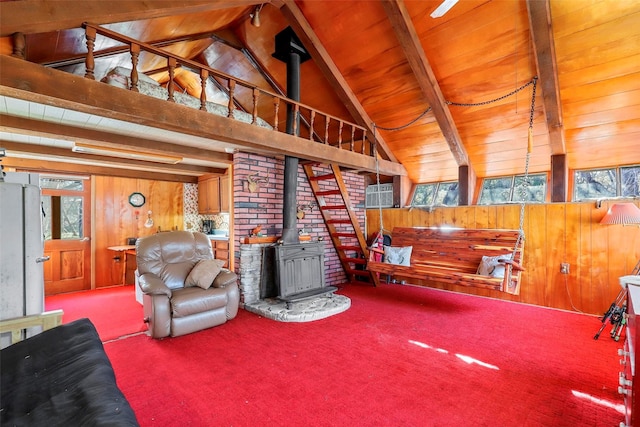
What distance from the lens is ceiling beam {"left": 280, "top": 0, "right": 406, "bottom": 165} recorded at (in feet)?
13.0

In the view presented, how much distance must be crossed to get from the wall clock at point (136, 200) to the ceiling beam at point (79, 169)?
14.6 inches

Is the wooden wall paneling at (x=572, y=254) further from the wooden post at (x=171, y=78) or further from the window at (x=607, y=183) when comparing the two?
the wooden post at (x=171, y=78)

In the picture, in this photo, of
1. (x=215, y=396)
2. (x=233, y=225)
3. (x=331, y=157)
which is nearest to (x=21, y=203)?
(x=215, y=396)

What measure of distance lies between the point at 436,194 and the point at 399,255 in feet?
5.12

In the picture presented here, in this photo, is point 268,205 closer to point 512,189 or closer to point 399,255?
point 399,255

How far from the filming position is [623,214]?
335cm

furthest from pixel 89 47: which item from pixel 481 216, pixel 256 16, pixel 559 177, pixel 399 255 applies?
pixel 559 177

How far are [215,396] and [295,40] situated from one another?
4.36 metres

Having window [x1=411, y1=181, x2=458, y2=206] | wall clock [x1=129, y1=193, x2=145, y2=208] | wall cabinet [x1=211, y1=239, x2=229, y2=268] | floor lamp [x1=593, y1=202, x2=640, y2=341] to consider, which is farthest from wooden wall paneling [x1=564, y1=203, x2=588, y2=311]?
wall clock [x1=129, y1=193, x2=145, y2=208]

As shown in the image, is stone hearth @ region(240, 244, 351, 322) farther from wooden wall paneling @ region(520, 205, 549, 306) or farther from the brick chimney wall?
wooden wall paneling @ region(520, 205, 549, 306)

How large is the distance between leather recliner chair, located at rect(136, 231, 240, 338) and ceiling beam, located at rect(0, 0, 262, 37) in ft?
7.60

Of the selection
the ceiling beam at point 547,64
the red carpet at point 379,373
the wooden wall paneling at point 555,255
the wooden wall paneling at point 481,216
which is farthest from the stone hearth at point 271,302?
the ceiling beam at point 547,64

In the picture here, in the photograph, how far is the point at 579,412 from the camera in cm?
197

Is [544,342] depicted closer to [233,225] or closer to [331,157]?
[331,157]
